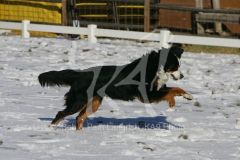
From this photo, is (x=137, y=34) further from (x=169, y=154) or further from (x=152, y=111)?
(x=169, y=154)

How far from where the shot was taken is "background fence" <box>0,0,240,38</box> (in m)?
19.1

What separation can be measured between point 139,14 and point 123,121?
1273 centimetres

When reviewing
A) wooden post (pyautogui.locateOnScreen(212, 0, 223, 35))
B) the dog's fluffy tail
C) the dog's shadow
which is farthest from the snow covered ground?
wooden post (pyautogui.locateOnScreen(212, 0, 223, 35))

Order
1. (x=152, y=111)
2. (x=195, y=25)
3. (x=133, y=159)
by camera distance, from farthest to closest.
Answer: (x=195, y=25)
(x=152, y=111)
(x=133, y=159)

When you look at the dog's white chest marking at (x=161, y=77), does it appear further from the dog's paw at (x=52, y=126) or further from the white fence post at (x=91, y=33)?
the white fence post at (x=91, y=33)

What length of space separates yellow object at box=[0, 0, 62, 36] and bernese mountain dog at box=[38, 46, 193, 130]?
14.1m

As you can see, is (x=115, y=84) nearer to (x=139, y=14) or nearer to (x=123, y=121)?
(x=123, y=121)

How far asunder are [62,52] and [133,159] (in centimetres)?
1105

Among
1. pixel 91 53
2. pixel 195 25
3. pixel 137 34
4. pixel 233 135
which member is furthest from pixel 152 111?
pixel 195 25

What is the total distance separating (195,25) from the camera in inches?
787

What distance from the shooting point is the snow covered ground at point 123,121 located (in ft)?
23.1

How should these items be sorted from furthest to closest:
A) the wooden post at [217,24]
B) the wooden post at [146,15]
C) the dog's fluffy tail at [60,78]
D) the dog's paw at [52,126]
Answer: the wooden post at [146,15], the wooden post at [217,24], the dog's fluffy tail at [60,78], the dog's paw at [52,126]

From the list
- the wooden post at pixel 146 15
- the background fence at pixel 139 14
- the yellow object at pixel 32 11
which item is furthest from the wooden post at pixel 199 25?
the yellow object at pixel 32 11

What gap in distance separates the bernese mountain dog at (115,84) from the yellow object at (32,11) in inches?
555
